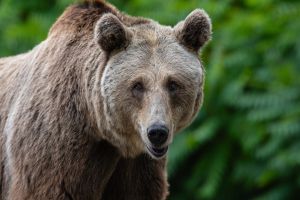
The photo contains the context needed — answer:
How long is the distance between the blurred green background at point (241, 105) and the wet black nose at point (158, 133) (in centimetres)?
804

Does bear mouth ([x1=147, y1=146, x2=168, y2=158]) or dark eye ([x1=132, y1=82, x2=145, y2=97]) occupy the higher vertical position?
dark eye ([x1=132, y1=82, x2=145, y2=97])

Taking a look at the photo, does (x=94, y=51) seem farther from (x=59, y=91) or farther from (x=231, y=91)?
(x=231, y=91)

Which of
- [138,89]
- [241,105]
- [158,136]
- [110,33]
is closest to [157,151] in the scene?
[158,136]

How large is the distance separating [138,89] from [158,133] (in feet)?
1.50

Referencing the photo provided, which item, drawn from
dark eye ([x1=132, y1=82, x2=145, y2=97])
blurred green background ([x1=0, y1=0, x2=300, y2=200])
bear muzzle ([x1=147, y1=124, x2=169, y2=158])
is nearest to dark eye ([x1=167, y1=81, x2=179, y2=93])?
dark eye ([x1=132, y1=82, x2=145, y2=97])

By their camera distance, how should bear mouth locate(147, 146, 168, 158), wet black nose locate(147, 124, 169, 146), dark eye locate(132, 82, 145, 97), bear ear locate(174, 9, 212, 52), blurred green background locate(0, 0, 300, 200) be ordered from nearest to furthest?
wet black nose locate(147, 124, 169, 146), bear mouth locate(147, 146, 168, 158), dark eye locate(132, 82, 145, 97), bear ear locate(174, 9, 212, 52), blurred green background locate(0, 0, 300, 200)

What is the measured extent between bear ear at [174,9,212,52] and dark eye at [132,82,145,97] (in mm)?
537

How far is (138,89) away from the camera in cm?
972

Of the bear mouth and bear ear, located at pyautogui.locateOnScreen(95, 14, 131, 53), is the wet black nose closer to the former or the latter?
the bear mouth

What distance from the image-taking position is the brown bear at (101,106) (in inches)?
383

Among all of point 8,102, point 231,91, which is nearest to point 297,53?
point 231,91

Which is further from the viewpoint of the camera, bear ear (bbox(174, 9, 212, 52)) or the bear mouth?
bear ear (bbox(174, 9, 212, 52))

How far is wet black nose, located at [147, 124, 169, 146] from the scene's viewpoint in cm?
944

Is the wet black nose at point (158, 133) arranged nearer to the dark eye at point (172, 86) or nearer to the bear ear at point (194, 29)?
the dark eye at point (172, 86)
